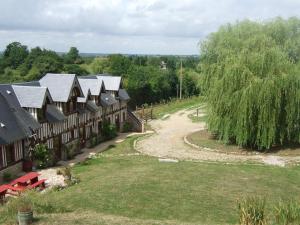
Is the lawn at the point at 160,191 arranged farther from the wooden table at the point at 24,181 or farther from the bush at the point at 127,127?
the bush at the point at 127,127

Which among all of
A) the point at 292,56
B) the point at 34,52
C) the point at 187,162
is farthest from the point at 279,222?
the point at 34,52

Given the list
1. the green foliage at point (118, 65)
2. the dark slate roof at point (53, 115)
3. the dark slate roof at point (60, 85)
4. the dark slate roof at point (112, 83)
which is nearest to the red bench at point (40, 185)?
the dark slate roof at point (53, 115)

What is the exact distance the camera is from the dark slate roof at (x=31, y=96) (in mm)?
24062

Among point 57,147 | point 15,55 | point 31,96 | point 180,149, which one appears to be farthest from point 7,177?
point 15,55

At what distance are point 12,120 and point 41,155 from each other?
256 cm

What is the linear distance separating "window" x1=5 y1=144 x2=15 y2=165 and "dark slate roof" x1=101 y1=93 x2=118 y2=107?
1282 centimetres

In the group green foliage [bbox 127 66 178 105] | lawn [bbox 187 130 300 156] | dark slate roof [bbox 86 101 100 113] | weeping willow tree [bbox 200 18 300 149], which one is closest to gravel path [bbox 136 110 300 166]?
lawn [bbox 187 130 300 156]

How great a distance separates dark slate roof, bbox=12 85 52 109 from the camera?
78.9 ft

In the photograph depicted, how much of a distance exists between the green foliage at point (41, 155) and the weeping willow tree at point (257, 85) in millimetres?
11814

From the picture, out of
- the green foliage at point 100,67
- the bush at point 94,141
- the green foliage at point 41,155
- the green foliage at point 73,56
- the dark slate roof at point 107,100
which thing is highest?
the green foliage at point 73,56

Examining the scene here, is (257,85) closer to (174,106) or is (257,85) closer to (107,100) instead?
(107,100)

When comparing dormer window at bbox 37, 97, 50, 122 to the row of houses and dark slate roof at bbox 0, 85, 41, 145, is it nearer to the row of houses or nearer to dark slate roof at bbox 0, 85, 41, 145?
the row of houses

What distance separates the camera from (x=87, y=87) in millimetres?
32469

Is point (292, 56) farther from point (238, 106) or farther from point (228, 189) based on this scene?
point (228, 189)
